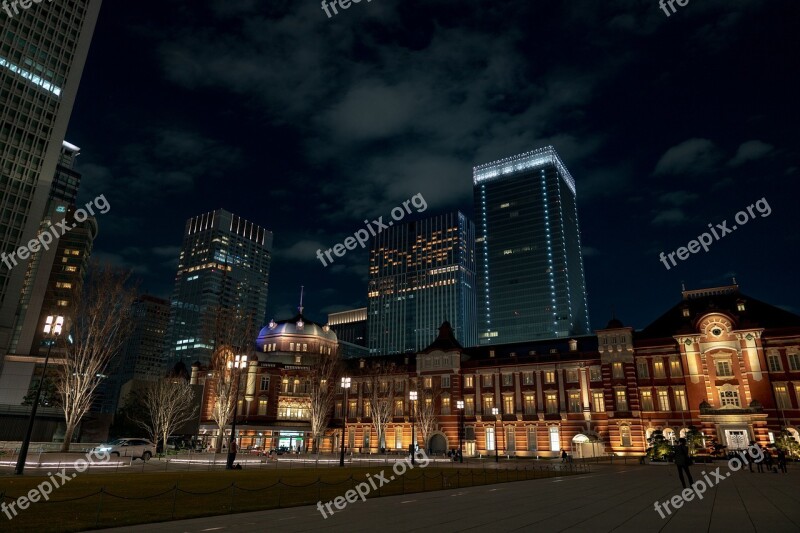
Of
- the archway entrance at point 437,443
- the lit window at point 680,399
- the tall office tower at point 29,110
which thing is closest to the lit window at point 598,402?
the lit window at point 680,399

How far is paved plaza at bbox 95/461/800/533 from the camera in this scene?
12.9 meters

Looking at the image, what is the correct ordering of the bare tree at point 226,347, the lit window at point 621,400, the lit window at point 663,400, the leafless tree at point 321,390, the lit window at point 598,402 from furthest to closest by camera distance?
1. the leafless tree at point 321,390
2. the lit window at point 598,402
3. the lit window at point 621,400
4. the lit window at point 663,400
5. the bare tree at point 226,347

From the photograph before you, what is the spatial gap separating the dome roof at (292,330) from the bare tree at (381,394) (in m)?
14.5

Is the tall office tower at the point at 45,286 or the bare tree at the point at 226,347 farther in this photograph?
the tall office tower at the point at 45,286

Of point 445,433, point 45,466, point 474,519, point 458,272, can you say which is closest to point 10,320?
point 45,466

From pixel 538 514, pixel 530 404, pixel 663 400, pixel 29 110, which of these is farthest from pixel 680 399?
pixel 29 110

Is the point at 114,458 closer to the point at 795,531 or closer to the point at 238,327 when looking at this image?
the point at 238,327

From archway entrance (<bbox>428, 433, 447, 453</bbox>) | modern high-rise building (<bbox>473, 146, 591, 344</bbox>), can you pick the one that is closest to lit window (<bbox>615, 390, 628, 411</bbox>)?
archway entrance (<bbox>428, 433, 447, 453</bbox>)

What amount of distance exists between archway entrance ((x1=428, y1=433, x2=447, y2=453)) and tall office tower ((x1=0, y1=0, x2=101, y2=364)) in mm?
61450

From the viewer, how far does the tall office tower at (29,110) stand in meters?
73.5

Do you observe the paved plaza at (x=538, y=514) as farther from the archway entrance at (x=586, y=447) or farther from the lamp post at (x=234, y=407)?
the archway entrance at (x=586, y=447)

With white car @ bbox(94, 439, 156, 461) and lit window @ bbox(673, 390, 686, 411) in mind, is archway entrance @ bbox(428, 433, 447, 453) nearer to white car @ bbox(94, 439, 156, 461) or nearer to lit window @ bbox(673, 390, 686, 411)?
lit window @ bbox(673, 390, 686, 411)

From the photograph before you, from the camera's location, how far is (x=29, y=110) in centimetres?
7669

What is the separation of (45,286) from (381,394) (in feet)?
226
